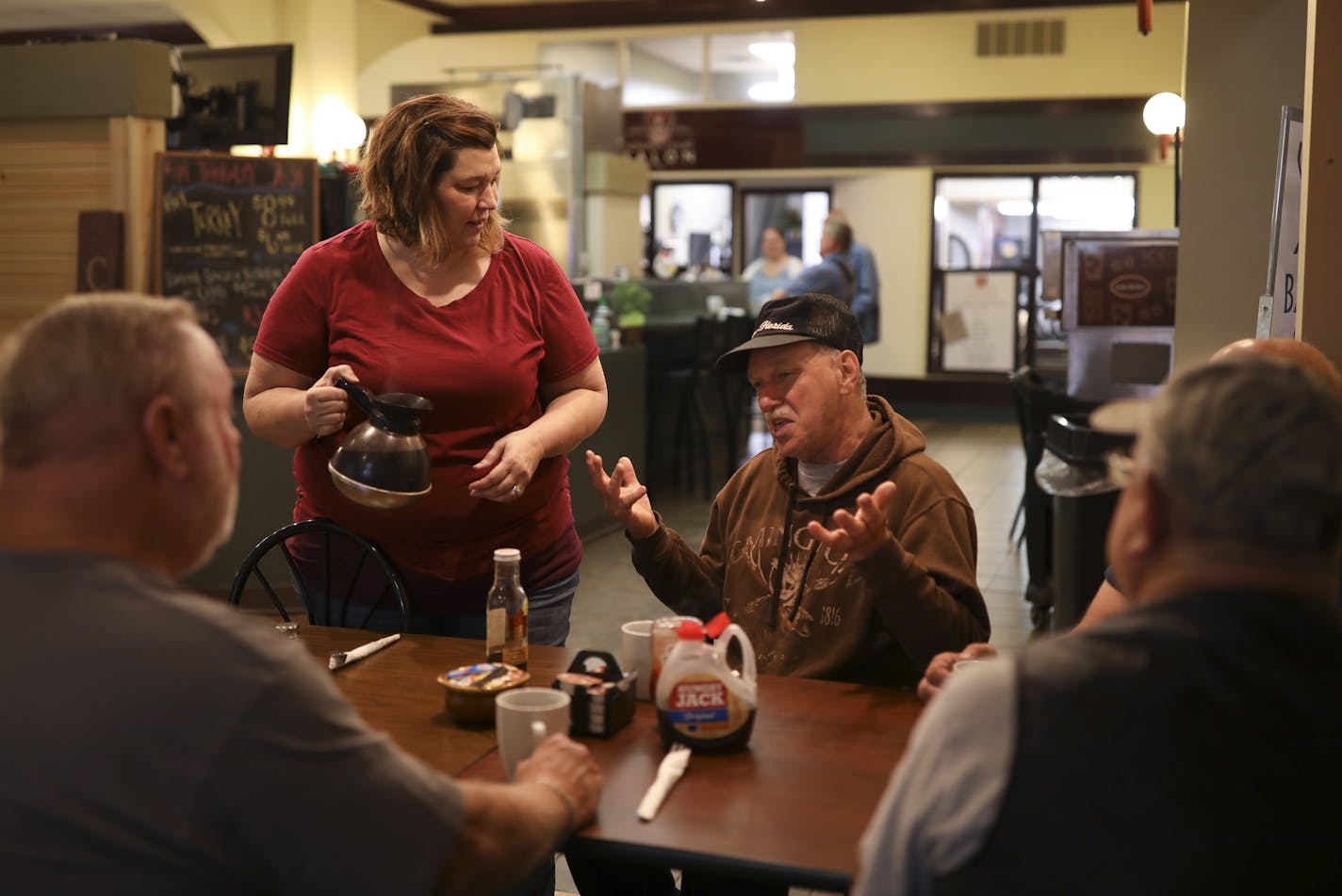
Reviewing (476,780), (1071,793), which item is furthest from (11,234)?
(1071,793)

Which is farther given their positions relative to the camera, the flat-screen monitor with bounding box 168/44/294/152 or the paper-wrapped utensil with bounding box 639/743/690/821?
the flat-screen monitor with bounding box 168/44/294/152

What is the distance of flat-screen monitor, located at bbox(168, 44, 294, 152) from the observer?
5965mm

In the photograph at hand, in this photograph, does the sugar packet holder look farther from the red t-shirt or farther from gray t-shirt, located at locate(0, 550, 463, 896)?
gray t-shirt, located at locate(0, 550, 463, 896)

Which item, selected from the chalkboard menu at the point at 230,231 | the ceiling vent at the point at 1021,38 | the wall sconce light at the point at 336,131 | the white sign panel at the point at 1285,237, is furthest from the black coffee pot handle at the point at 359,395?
the ceiling vent at the point at 1021,38

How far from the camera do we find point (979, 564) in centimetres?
694

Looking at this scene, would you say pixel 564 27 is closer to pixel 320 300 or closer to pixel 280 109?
pixel 280 109

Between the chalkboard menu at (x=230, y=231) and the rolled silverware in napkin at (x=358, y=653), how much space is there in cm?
331

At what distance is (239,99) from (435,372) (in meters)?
4.03

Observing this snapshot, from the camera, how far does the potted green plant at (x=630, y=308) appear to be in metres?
8.12

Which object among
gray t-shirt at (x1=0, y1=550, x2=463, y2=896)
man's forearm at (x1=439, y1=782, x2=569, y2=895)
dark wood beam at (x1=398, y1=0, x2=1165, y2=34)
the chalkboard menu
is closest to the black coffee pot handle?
man's forearm at (x1=439, y1=782, x2=569, y2=895)

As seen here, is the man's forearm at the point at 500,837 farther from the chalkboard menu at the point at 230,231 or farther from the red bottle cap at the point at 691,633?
the chalkboard menu at the point at 230,231

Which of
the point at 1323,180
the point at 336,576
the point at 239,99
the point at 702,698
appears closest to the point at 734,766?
the point at 702,698

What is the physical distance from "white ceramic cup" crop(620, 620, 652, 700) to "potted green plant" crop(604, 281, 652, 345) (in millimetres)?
6025

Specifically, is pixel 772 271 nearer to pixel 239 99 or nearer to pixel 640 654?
pixel 239 99
